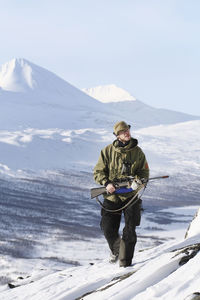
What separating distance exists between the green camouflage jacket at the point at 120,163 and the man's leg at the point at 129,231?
9.7 inches

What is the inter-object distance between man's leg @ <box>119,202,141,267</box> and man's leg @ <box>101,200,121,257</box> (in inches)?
11.6

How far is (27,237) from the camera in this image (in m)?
153

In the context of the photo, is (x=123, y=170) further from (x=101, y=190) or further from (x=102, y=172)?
(x=101, y=190)

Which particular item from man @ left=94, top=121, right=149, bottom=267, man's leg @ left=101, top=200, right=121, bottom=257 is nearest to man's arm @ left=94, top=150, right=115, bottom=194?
man @ left=94, top=121, right=149, bottom=267

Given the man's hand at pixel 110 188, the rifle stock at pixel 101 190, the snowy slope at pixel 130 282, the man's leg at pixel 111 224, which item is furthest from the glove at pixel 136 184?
the snowy slope at pixel 130 282

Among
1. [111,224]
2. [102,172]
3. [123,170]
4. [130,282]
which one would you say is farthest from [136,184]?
[130,282]

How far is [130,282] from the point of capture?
712cm

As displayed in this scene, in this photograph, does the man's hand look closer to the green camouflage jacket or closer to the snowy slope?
the green camouflage jacket

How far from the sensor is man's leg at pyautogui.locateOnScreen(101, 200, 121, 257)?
8.62m

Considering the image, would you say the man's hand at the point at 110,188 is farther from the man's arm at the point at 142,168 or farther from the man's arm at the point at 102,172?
the man's arm at the point at 142,168

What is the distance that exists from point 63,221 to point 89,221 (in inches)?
415

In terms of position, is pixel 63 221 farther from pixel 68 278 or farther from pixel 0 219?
pixel 68 278

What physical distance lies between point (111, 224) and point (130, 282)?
73.0 inches

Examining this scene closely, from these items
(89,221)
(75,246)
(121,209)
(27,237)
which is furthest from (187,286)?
(89,221)
